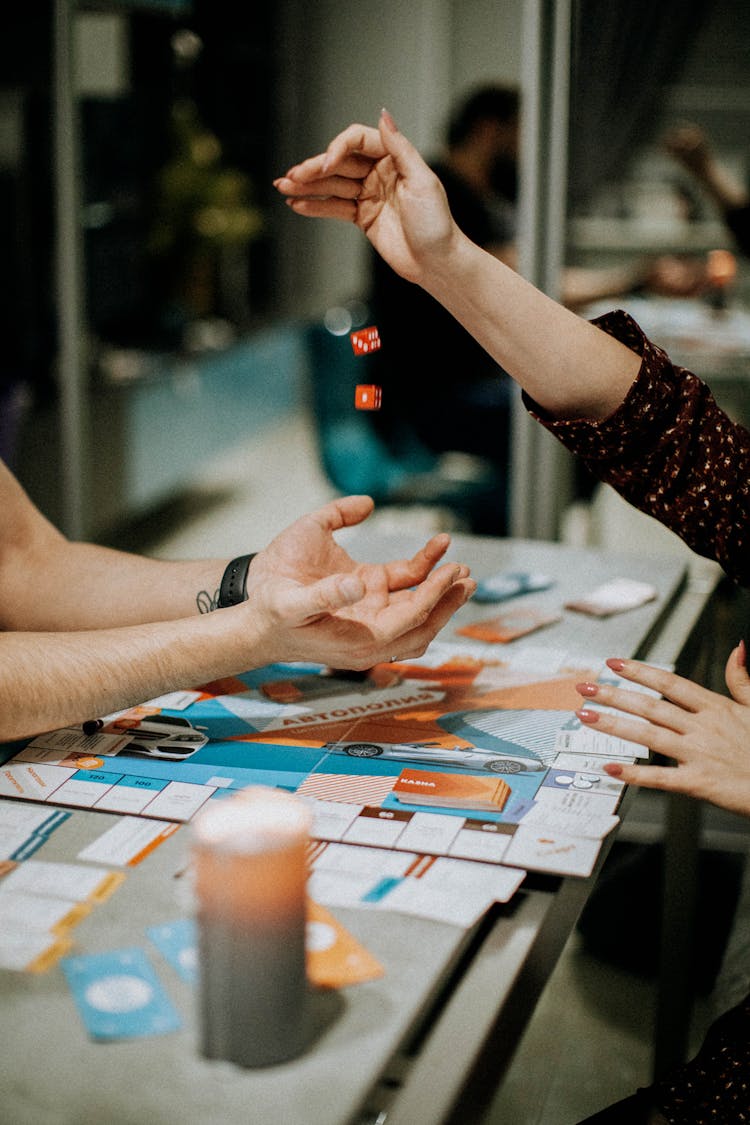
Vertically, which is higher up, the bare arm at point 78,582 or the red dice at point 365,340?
the red dice at point 365,340

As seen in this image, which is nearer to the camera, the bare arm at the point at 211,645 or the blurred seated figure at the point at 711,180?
the bare arm at the point at 211,645

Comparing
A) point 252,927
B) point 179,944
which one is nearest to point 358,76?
point 179,944

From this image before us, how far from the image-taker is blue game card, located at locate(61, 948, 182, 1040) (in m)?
0.73

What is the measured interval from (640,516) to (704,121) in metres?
3.80

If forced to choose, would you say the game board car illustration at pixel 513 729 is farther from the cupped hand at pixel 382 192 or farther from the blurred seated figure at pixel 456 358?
the blurred seated figure at pixel 456 358

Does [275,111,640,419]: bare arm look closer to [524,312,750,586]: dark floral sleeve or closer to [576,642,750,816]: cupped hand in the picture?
[524,312,750,586]: dark floral sleeve

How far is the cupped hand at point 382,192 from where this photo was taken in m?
1.32

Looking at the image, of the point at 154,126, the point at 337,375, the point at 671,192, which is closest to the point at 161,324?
the point at 154,126

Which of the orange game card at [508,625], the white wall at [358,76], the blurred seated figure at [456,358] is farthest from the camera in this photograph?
the white wall at [358,76]

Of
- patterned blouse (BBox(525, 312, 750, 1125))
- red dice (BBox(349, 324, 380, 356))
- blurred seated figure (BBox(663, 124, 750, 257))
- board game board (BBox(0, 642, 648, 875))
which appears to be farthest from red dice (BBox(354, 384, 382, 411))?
blurred seated figure (BBox(663, 124, 750, 257))

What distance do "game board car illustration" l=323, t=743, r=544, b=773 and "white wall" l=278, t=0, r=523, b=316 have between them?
589 centimetres

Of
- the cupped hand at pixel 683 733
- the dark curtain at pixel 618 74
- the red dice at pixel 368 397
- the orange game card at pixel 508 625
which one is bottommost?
the orange game card at pixel 508 625

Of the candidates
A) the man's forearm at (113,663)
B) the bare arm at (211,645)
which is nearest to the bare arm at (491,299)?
the bare arm at (211,645)

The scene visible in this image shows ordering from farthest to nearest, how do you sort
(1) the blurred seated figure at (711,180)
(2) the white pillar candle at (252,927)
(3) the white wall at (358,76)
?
1. (3) the white wall at (358,76)
2. (1) the blurred seated figure at (711,180)
3. (2) the white pillar candle at (252,927)
